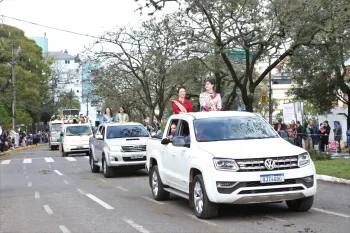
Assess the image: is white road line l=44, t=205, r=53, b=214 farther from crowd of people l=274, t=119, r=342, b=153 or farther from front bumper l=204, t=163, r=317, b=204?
crowd of people l=274, t=119, r=342, b=153

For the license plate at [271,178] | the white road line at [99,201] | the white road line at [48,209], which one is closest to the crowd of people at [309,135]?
the white road line at [99,201]

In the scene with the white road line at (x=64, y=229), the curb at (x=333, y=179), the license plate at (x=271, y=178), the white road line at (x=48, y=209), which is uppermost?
the license plate at (x=271, y=178)

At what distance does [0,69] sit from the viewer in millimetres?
65125

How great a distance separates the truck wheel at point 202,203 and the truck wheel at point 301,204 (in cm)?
148

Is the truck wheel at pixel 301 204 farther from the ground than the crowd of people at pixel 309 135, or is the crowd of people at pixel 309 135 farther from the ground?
the crowd of people at pixel 309 135

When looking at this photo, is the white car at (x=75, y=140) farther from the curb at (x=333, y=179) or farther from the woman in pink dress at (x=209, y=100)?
the woman in pink dress at (x=209, y=100)

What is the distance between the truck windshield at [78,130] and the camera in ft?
113

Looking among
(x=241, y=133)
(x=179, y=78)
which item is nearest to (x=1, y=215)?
(x=241, y=133)

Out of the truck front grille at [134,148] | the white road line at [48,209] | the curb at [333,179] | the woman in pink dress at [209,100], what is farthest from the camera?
the truck front grille at [134,148]

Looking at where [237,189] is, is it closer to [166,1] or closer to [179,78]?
[166,1]

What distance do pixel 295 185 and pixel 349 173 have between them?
723 cm

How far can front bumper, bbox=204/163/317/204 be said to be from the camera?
878 cm

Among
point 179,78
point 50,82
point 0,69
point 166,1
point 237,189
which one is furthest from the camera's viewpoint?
point 50,82

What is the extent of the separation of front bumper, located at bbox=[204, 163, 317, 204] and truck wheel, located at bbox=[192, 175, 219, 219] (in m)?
0.21
